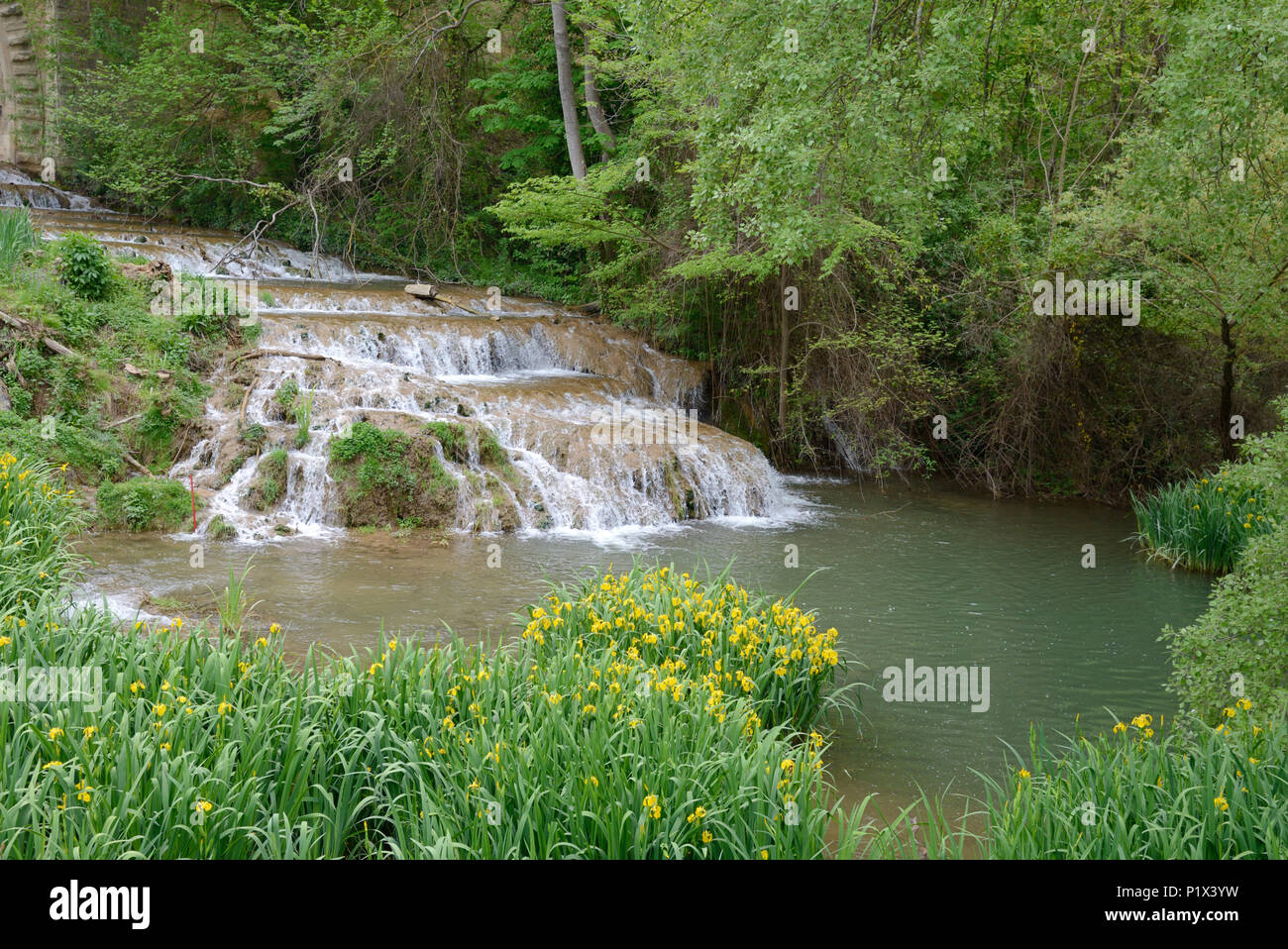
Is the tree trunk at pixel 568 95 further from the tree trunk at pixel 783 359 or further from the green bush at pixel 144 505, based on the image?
the green bush at pixel 144 505

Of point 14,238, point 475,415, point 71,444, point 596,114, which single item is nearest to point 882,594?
point 475,415

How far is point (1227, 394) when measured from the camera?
44.2 ft

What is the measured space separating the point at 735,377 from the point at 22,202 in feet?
47.4

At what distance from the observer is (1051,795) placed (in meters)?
3.86

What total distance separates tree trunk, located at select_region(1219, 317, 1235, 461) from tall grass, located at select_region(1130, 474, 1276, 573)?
239 cm

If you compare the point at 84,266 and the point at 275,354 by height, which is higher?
the point at 84,266

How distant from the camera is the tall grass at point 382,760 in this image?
11.4 feet

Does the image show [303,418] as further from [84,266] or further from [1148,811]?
[1148,811]

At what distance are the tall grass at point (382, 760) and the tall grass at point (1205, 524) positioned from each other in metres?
7.50

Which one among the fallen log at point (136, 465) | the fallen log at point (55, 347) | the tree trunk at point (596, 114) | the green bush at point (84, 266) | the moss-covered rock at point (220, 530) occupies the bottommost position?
the moss-covered rock at point (220, 530)

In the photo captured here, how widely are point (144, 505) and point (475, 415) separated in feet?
13.4

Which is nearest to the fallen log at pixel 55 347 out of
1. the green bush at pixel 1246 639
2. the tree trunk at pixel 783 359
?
the tree trunk at pixel 783 359
